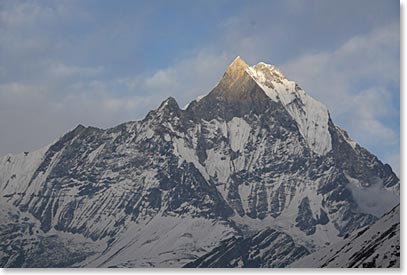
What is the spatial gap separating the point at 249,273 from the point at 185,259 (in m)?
169

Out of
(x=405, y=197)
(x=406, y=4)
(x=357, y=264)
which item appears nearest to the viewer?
(x=405, y=197)

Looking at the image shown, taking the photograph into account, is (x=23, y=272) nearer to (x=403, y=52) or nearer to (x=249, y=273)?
(x=249, y=273)

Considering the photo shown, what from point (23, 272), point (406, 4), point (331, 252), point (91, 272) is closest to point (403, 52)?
point (406, 4)

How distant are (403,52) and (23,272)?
588 inches

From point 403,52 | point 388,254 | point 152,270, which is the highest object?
point 403,52

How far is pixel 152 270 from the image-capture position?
30.8 metres

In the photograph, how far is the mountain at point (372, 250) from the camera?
34362mm

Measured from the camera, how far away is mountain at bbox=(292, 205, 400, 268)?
3436cm

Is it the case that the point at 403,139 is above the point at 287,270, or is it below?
above

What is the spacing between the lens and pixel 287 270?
30.7 m

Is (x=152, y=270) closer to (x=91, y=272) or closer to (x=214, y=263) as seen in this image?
(x=91, y=272)

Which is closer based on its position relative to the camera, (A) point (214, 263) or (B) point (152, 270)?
(B) point (152, 270)

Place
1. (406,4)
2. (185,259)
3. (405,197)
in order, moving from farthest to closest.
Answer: (185,259), (406,4), (405,197)

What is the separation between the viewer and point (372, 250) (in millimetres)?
40812
